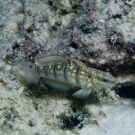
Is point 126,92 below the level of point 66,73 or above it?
below

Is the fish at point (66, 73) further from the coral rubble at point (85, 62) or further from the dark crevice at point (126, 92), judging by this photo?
the dark crevice at point (126, 92)

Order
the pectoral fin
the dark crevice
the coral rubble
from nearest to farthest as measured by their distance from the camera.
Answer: the coral rubble < the pectoral fin < the dark crevice

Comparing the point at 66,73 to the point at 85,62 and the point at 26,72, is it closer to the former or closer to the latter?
the point at 85,62

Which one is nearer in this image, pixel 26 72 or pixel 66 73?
pixel 66 73

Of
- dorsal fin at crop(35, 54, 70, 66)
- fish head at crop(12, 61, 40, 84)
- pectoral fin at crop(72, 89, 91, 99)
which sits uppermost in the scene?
dorsal fin at crop(35, 54, 70, 66)

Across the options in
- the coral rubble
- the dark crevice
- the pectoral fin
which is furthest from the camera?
the dark crevice

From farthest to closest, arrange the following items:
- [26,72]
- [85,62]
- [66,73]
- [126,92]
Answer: [126,92] < [85,62] < [26,72] < [66,73]

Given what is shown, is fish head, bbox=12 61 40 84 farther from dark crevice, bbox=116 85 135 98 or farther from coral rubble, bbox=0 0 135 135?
dark crevice, bbox=116 85 135 98

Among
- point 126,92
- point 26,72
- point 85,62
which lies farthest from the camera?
point 126,92

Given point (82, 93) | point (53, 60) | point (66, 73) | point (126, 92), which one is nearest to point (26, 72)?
point (53, 60)

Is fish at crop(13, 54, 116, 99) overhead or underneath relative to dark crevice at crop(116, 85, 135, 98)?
overhead

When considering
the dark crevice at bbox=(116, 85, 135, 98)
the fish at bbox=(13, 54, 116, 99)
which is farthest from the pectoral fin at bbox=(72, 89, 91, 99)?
the dark crevice at bbox=(116, 85, 135, 98)
